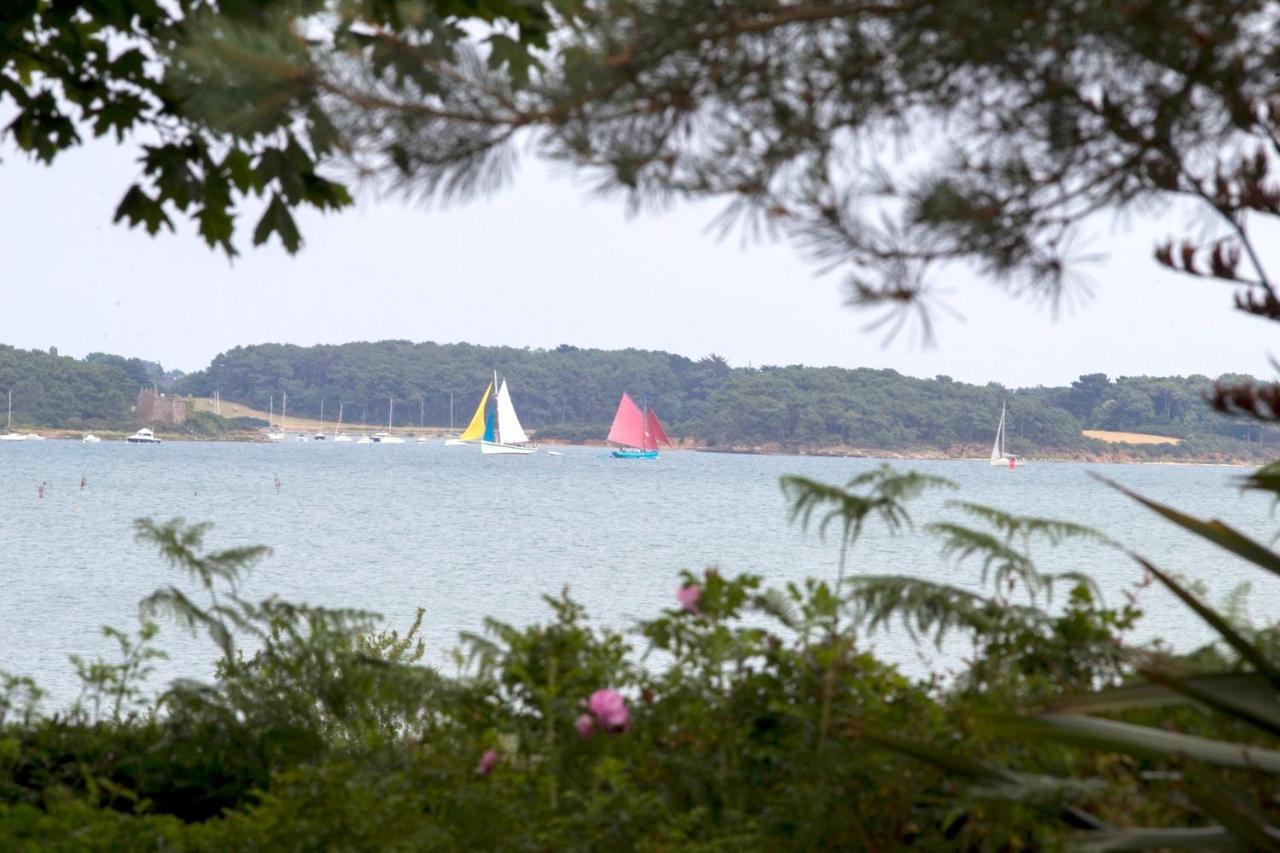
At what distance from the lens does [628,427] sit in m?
70.3

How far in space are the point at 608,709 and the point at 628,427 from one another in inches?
2643

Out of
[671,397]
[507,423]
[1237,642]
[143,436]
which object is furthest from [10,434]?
[1237,642]

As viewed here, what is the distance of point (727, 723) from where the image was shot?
3209mm

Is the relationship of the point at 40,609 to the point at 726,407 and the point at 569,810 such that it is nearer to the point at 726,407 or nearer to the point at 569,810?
the point at 569,810

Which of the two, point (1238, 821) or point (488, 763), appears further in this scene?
point (488, 763)

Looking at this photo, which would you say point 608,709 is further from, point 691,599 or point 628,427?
point 628,427

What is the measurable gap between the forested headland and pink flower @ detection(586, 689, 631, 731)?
45.9 meters

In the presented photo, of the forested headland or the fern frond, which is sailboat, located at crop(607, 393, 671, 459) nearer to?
the forested headland

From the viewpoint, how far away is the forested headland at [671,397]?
65.1 metres

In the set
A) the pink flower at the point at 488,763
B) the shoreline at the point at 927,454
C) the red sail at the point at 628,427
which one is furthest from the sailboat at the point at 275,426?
the pink flower at the point at 488,763

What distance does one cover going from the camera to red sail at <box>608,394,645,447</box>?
6969cm

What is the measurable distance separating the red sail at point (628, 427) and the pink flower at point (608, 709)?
66.0 meters

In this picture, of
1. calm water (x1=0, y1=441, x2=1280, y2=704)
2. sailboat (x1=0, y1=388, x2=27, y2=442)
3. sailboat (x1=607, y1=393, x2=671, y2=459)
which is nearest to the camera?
calm water (x1=0, y1=441, x2=1280, y2=704)

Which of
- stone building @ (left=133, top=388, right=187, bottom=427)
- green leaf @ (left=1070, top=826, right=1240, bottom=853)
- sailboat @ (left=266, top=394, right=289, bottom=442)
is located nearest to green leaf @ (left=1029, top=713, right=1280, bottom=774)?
green leaf @ (left=1070, top=826, right=1240, bottom=853)
